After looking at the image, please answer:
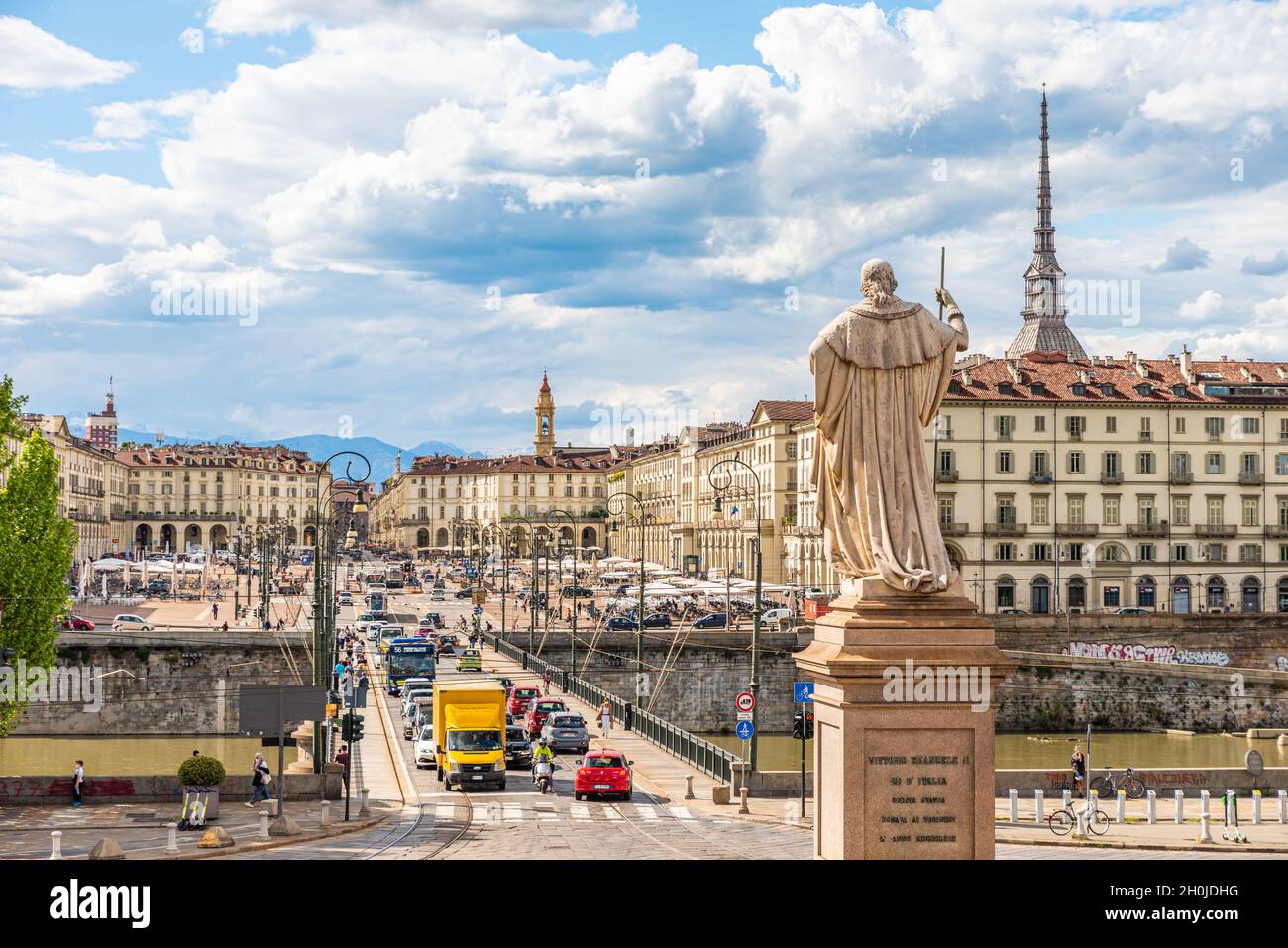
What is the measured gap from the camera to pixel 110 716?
6962 cm

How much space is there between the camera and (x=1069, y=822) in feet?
105

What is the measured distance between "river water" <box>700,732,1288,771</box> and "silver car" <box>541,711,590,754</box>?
10123 millimetres

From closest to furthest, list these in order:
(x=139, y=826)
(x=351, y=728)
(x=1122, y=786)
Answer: (x=139, y=826), (x=351, y=728), (x=1122, y=786)

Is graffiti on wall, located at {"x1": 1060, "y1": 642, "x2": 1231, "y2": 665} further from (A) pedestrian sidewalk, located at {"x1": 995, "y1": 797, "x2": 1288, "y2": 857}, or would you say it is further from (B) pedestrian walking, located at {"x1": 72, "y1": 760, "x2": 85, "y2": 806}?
(B) pedestrian walking, located at {"x1": 72, "y1": 760, "x2": 85, "y2": 806}

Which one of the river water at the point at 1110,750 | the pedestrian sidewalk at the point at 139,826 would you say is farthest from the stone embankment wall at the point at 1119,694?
the pedestrian sidewalk at the point at 139,826

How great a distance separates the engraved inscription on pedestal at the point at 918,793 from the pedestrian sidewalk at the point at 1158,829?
18694 mm

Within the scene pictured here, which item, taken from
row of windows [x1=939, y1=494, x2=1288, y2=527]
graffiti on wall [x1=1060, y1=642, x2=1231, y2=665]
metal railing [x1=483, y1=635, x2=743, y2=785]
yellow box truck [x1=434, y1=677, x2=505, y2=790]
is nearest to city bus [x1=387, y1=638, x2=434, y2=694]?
metal railing [x1=483, y1=635, x2=743, y2=785]

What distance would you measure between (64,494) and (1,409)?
128 metres

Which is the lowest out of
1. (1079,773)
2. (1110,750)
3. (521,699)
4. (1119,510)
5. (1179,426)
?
(1110,750)

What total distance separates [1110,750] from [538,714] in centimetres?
2867

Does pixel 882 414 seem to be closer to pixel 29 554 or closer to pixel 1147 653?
pixel 29 554

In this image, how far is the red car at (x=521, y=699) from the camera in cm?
5831
